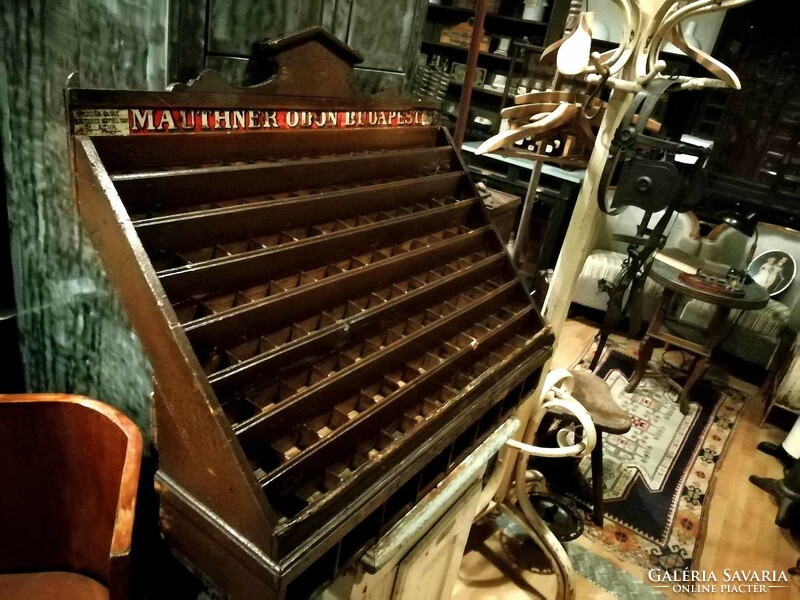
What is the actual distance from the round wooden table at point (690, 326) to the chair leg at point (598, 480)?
157 centimetres

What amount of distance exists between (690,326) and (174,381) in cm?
440

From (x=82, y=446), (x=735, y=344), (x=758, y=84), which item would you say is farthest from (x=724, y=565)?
(x=758, y=84)

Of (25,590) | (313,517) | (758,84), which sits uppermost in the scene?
(758,84)

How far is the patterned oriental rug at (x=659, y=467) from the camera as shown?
2.88 metres

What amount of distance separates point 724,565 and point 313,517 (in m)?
2.77

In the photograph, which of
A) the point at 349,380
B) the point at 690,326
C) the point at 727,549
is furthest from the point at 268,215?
the point at 690,326

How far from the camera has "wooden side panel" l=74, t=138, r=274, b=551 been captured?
0.86 m

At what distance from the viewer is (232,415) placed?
0.95 metres

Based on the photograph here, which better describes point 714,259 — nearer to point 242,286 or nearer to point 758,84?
point 758,84

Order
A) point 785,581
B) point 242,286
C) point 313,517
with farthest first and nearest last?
point 785,581 < point 242,286 < point 313,517

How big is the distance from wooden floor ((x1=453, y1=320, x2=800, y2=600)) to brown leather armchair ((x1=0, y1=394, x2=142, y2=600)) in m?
1.59

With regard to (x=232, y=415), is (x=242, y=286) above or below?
above

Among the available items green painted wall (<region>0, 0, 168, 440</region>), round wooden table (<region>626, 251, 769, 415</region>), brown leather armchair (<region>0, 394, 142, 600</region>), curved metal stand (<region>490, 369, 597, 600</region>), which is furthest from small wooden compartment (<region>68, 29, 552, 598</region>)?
round wooden table (<region>626, 251, 769, 415</region>)

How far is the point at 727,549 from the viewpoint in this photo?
9.52 ft
